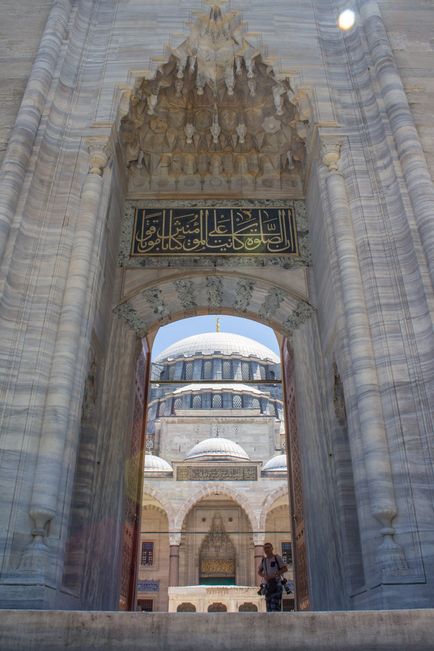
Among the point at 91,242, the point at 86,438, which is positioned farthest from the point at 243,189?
the point at 86,438

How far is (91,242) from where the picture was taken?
550 centimetres

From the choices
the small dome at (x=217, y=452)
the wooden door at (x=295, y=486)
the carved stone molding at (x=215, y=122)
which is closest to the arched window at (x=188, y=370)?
the small dome at (x=217, y=452)

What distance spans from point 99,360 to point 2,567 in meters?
2.48

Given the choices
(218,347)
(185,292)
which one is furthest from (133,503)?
(218,347)

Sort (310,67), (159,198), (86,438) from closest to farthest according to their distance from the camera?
1. (86,438)
2. (310,67)
3. (159,198)

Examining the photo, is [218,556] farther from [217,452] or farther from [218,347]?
[218,347]

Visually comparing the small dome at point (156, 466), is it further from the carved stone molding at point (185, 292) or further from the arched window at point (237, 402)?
the carved stone molding at point (185, 292)

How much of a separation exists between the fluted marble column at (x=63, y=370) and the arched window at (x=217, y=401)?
34.9 m

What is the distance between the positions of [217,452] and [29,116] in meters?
27.3

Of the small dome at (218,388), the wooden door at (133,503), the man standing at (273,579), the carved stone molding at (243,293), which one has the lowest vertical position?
the man standing at (273,579)

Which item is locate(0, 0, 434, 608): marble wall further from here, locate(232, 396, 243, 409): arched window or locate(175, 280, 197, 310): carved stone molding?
locate(232, 396, 243, 409): arched window

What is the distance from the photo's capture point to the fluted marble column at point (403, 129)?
522cm

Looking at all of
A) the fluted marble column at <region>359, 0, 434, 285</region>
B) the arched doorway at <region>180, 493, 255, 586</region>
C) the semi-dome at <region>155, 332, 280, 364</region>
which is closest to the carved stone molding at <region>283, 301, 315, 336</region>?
the fluted marble column at <region>359, 0, 434, 285</region>

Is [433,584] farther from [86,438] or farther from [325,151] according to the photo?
[325,151]
